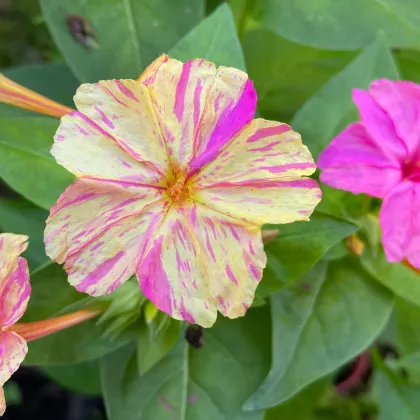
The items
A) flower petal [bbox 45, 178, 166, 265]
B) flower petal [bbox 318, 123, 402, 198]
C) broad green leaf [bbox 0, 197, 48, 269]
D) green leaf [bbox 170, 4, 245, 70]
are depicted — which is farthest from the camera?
broad green leaf [bbox 0, 197, 48, 269]

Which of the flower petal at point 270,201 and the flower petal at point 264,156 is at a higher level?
the flower petal at point 264,156

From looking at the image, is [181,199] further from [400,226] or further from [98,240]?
[400,226]

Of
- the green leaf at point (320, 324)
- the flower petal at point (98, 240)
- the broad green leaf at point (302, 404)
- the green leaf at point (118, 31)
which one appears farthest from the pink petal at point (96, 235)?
the broad green leaf at point (302, 404)

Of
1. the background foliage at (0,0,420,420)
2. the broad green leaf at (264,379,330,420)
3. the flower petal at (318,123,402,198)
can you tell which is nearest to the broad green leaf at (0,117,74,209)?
the background foliage at (0,0,420,420)

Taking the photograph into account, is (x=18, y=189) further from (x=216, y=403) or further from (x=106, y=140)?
(x=216, y=403)

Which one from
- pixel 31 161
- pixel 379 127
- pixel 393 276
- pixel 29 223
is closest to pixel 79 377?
pixel 29 223

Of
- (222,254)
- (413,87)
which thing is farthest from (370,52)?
(222,254)

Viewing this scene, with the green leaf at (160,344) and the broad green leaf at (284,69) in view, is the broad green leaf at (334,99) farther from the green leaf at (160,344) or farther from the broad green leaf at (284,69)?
the green leaf at (160,344)

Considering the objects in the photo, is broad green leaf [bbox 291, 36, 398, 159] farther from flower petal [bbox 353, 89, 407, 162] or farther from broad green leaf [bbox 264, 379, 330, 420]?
broad green leaf [bbox 264, 379, 330, 420]
